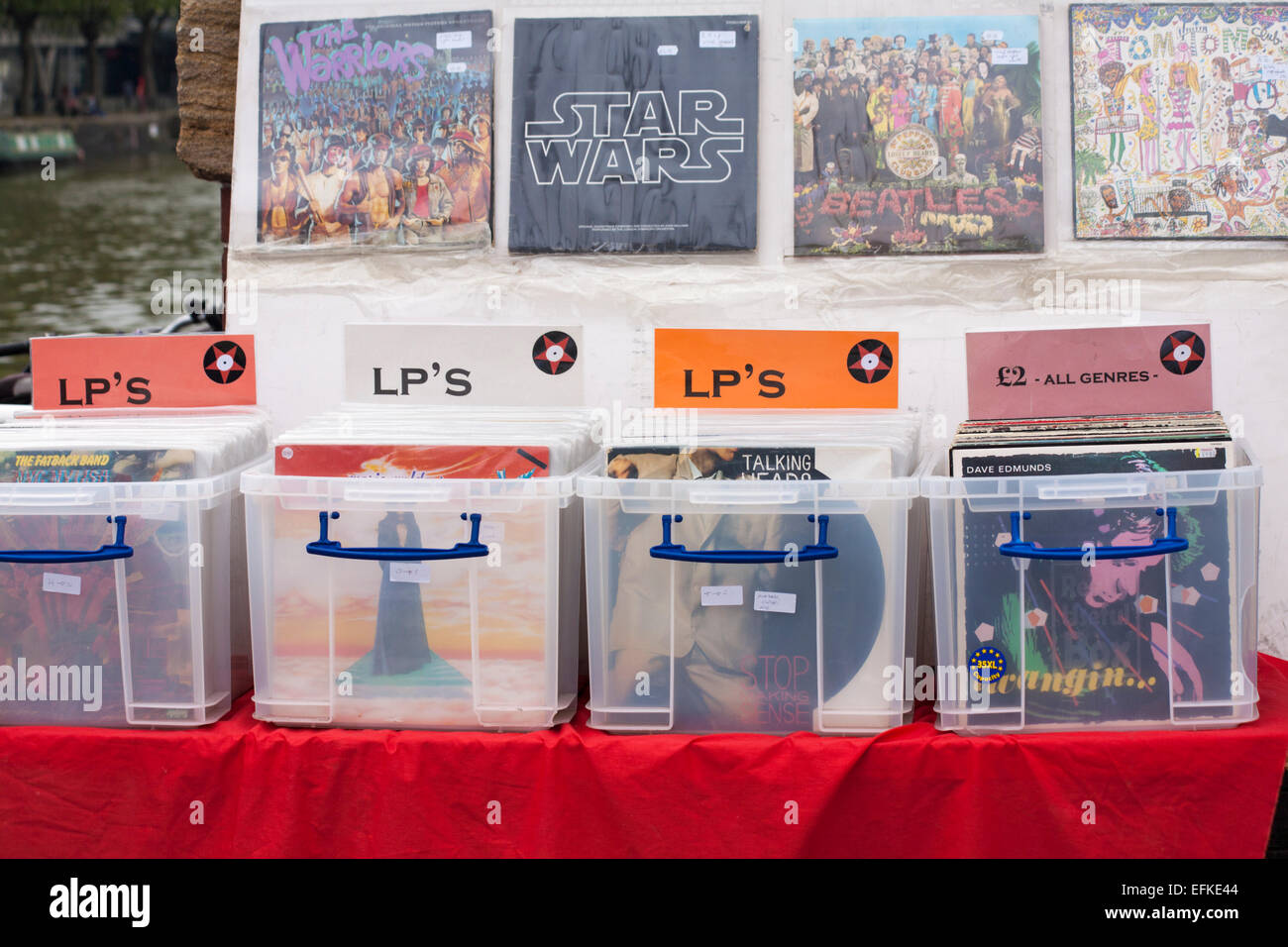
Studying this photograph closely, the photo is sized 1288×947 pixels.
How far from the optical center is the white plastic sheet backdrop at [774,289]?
2.04m

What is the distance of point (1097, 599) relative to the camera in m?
1.61

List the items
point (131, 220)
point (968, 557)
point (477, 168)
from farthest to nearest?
point (131, 220) < point (477, 168) < point (968, 557)

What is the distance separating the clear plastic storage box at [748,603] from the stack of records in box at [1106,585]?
0.38ft

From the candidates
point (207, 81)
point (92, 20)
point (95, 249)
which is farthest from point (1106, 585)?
point (92, 20)

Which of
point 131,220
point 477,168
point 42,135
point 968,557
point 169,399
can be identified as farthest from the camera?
point 42,135

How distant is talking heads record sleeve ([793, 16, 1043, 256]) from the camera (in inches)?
81.2

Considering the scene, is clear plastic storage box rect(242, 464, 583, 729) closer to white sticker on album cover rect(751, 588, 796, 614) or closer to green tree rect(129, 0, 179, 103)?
white sticker on album cover rect(751, 588, 796, 614)

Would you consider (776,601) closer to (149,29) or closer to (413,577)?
(413,577)

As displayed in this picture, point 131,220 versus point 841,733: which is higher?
point 131,220

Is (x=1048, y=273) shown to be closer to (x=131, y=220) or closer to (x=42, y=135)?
(x=131, y=220)

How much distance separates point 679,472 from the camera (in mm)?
1647

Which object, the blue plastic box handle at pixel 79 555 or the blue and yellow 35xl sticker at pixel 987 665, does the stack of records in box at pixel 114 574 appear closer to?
the blue plastic box handle at pixel 79 555
